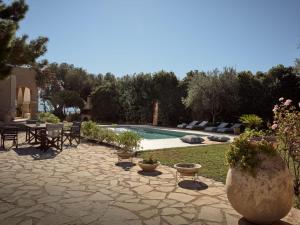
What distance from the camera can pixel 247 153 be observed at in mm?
4504

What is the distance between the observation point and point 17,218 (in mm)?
4582

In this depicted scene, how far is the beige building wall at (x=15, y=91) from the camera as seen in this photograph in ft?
69.0

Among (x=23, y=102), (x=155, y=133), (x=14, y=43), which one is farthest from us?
(x=23, y=102)

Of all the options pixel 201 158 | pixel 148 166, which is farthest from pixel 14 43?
pixel 201 158

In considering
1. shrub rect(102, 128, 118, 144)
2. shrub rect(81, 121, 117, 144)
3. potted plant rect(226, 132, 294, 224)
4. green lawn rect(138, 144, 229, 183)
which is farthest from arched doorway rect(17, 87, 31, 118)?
potted plant rect(226, 132, 294, 224)

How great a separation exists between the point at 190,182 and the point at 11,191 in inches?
147

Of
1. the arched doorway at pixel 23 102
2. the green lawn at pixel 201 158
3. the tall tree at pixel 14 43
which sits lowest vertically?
the green lawn at pixel 201 158

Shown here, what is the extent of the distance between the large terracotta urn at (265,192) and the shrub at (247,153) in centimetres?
7

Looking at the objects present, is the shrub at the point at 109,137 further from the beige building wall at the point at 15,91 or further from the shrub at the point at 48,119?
the beige building wall at the point at 15,91

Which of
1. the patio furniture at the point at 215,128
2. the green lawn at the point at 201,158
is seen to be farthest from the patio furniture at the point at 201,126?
the green lawn at the point at 201,158

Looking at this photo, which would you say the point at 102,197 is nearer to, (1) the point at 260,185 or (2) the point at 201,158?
(1) the point at 260,185

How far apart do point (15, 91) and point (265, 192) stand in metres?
21.0

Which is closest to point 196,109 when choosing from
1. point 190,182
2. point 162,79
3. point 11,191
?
point 162,79

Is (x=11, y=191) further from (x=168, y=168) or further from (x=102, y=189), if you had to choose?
(x=168, y=168)
